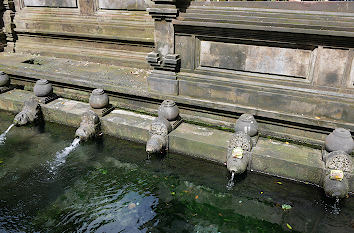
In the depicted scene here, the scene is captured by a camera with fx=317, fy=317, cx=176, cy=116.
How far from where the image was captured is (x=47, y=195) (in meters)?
5.87

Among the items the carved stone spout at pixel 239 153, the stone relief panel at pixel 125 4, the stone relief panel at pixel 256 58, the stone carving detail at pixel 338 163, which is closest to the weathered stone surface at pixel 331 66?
the stone relief panel at pixel 256 58

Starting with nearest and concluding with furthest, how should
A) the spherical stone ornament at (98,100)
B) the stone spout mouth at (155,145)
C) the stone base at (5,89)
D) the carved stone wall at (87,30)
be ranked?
the stone spout mouth at (155,145) → the spherical stone ornament at (98,100) → the stone base at (5,89) → the carved stone wall at (87,30)

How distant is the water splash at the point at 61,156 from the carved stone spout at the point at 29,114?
62.0 inches

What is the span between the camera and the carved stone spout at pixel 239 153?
6188 millimetres

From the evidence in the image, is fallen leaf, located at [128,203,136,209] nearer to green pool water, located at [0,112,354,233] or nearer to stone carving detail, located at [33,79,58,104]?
green pool water, located at [0,112,354,233]

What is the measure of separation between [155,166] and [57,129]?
317cm

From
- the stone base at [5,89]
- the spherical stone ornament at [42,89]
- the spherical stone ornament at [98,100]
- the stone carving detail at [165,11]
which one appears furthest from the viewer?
the stone base at [5,89]

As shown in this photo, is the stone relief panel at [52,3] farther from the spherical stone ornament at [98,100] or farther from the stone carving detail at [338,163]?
the stone carving detail at [338,163]

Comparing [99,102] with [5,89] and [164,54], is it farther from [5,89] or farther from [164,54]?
[5,89]

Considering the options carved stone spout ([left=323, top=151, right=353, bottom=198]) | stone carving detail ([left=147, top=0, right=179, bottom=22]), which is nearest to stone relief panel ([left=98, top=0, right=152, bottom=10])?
stone carving detail ([left=147, top=0, right=179, bottom=22])

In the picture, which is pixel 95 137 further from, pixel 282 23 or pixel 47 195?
pixel 282 23

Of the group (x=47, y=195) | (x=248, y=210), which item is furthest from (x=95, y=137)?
(x=248, y=210)

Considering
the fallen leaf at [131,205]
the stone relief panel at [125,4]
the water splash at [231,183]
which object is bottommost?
the fallen leaf at [131,205]

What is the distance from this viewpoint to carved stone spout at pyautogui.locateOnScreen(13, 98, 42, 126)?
8.16 metres
